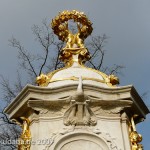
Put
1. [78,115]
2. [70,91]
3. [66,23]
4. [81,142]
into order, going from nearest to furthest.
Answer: [81,142] → [78,115] → [70,91] → [66,23]

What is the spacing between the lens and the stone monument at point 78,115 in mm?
4938

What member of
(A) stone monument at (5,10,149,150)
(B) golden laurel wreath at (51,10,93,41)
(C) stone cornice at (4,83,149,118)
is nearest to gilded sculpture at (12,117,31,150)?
(A) stone monument at (5,10,149,150)

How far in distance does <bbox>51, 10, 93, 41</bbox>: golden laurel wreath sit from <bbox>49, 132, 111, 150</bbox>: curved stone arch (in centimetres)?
301

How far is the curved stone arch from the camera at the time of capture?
489 centimetres

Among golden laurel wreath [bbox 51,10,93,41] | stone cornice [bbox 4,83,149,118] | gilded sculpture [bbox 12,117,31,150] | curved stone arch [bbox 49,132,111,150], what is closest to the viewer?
curved stone arch [bbox 49,132,111,150]

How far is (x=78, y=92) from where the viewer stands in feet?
16.5

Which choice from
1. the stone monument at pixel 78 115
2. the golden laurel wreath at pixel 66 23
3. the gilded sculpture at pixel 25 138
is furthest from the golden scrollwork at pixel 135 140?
the golden laurel wreath at pixel 66 23

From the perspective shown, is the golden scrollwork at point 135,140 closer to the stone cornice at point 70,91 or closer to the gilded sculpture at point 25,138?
the stone cornice at point 70,91

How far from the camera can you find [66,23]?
7477mm

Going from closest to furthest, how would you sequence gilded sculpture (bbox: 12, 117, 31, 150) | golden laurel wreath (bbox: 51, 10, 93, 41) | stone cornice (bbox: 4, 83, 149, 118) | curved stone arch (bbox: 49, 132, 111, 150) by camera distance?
curved stone arch (bbox: 49, 132, 111, 150) → gilded sculpture (bbox: 12, 117, 31, 150) → stone cornice (bbox: 4, 83, 149, 118) → golden laurel wreath (bbox: 51, 10, 93, 41)

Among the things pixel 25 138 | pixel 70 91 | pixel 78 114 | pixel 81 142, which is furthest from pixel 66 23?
pixel 81 142

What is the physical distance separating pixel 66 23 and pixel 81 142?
129 inches

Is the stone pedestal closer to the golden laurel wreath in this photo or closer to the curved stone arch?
the curved stone arch

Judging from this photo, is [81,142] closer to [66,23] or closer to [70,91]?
[70,91]
